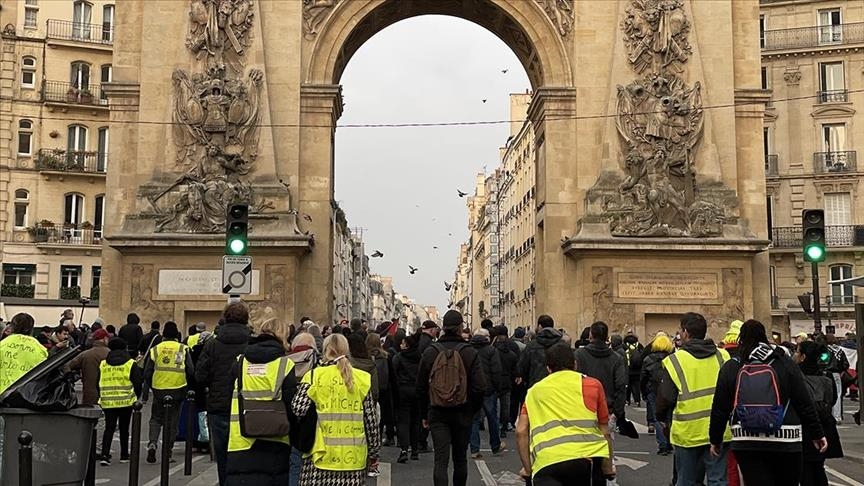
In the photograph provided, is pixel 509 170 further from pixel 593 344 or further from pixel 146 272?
pixel 593 344

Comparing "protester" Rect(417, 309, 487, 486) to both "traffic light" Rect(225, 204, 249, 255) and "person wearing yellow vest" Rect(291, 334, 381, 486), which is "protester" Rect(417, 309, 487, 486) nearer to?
"person wearing yellow vest" Rect(291, 334, 381, 486)

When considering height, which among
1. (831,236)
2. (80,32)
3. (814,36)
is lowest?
(831,236)

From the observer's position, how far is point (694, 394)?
28.9ft

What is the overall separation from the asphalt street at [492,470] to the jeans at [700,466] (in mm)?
3247

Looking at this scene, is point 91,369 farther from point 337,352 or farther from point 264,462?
point 337,352

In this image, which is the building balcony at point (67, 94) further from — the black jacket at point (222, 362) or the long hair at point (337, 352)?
the long hair at point (337, 352)

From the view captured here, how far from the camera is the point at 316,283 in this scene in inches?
1031

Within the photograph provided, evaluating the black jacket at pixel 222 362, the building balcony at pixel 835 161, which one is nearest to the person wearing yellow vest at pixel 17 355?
the black jacket at pixel 222 362

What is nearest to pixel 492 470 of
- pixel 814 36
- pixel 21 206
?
pixel 21 206

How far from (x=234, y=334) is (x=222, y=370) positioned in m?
0.46

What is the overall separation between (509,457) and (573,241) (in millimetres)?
11377

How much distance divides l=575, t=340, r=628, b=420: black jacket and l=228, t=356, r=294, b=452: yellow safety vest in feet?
16.9

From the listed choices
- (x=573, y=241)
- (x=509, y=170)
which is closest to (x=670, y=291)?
(x=573, y=241)

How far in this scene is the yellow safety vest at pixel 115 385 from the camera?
44.6ft
